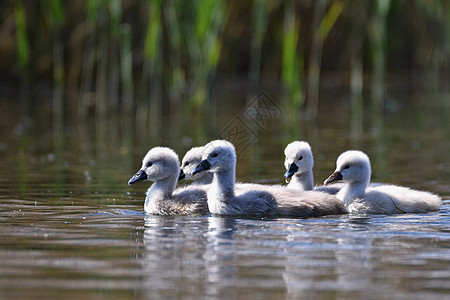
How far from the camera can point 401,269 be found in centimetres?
580

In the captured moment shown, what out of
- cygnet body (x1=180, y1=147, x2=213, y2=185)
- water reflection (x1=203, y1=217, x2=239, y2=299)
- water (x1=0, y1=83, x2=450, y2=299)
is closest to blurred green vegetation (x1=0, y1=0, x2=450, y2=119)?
water (x1=0, y1=83, x2=450, y2=299)

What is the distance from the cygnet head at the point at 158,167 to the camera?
8.82 m

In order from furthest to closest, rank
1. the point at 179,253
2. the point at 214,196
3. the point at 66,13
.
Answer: the point at 66,13 → the point at 214,196 → the point at 179,253

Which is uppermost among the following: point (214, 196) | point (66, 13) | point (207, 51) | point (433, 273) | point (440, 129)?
point (66, 13)

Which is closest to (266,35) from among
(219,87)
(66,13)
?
(219,87)

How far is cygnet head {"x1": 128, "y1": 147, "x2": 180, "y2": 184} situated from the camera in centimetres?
882

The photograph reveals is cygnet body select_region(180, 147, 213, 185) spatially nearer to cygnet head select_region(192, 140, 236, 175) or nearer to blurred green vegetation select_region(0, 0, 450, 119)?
cygnet head select_region(192, 140, 236, 175)

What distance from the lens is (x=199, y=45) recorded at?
1568cm

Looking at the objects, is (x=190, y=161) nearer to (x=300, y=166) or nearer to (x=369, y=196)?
(x=300, y=166)

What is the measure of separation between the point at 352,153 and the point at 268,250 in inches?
103

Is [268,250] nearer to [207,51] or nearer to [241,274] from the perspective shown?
[241,274]

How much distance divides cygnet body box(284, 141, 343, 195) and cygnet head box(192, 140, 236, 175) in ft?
2.11

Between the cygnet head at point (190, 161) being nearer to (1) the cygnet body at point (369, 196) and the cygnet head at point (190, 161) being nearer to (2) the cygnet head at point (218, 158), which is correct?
(2) the cygnet head at point (218, 158)

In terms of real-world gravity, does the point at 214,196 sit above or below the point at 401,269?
above
